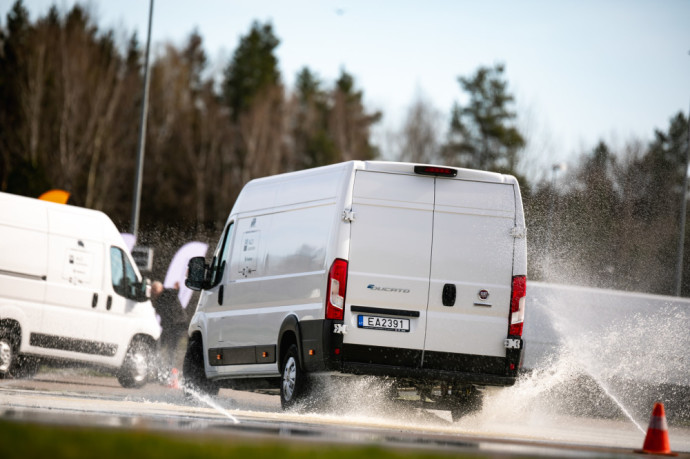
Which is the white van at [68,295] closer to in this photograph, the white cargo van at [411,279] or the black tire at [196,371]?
the black tire at [196,371]

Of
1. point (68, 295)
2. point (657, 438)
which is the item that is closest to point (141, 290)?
point (68, 295)

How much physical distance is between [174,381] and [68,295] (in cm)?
417

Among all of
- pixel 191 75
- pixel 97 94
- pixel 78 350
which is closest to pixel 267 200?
pixel 78 350

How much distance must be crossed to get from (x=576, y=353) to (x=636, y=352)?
136cm

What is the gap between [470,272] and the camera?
1188 cm

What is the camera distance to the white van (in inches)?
615

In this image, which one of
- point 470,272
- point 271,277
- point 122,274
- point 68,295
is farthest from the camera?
point 122,274

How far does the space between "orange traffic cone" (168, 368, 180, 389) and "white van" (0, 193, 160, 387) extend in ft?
5.99

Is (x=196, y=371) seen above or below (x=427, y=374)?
below

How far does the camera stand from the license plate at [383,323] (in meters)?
11.7

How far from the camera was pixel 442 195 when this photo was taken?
39.4 ft

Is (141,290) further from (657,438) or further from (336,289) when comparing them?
(657,438)

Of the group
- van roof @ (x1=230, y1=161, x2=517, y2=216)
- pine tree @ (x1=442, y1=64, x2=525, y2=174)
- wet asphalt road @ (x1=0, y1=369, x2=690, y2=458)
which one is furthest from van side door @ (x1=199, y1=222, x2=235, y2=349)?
pine tree @ (x1=442, y1=64, x2=525, y2=174)

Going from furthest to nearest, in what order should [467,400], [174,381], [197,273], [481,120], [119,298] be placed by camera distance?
[481,120] → [174,381] → [119,298] → [197,273] → [467,400]
